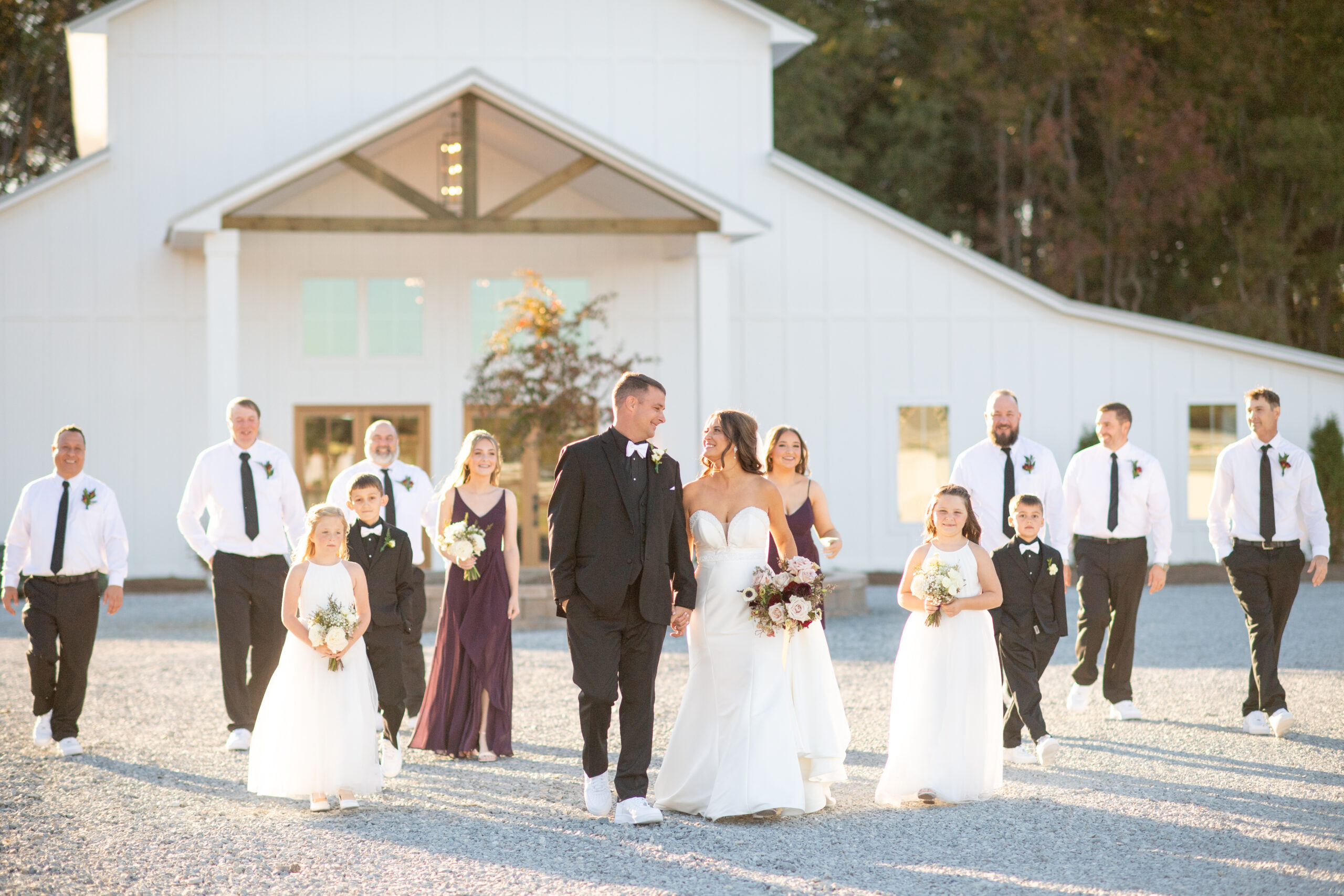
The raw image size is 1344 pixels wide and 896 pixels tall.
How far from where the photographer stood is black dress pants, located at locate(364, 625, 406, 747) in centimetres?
800

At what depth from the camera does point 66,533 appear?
8.73 metres

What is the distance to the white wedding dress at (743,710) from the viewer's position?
669 cm

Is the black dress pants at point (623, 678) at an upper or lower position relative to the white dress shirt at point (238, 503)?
lower

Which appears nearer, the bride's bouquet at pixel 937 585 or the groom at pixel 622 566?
the groom at pixel 622 566

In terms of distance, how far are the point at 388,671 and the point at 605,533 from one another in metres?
2.15

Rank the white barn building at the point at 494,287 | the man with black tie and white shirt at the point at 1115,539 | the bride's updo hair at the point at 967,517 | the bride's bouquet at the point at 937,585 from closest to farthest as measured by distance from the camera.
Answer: the bride's bouquet at the point at 937,585, the bride's updo hair at the point at 967,517, the man with black tie and white shirt at the point at 1115,539, the white barn building at the point at 494,287

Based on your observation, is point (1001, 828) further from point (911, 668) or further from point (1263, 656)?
point (1263, 656)

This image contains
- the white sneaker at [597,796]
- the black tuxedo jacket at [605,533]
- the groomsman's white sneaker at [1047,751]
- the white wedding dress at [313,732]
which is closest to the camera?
the black tuxedo jacket at [605,533]

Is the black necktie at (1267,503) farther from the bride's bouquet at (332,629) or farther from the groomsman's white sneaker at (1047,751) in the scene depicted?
the bride's bouquet at (332,629)

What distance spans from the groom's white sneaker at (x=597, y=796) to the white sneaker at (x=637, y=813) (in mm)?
125

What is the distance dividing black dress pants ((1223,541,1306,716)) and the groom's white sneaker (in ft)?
14.5

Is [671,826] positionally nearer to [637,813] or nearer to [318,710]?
[637,813]

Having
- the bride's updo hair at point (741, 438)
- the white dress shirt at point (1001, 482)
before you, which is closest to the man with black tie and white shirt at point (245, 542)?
the bride's updo hair at point (741, 438)

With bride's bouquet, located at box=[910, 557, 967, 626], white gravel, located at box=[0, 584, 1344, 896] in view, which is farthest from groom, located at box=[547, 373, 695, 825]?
bride's bouquet, located at box=[910, 557, 967, 626]
